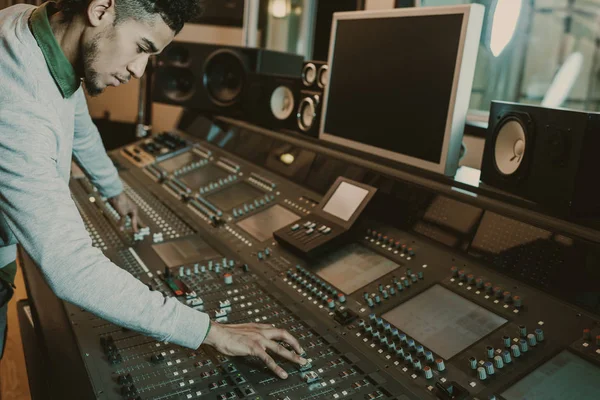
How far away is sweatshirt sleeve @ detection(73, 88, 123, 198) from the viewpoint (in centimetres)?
163

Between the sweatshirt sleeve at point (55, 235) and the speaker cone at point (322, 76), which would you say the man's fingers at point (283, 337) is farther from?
the speaker cone at point (322, 76)

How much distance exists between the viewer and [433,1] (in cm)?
243

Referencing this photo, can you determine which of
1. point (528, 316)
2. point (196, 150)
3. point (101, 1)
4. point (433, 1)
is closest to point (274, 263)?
point (528, 316)

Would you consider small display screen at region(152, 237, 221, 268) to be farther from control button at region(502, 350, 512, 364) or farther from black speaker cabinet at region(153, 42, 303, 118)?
black speaker cabinet at region(153, 42, 303, 118)

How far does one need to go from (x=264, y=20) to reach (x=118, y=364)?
3.32 metres

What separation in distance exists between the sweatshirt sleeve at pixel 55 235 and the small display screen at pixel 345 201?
680 mm

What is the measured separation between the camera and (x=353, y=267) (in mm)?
1371

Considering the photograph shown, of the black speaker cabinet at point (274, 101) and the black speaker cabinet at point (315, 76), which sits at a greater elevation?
the black speaker cabinet at point (315, 76)

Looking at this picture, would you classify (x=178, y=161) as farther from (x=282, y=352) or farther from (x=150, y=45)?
(x=282, y=352)

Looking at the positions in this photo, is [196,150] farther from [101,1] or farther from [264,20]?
[264,20]

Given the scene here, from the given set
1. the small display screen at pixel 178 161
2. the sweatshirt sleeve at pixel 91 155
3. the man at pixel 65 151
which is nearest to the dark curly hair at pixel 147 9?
the man at pixel 65 151

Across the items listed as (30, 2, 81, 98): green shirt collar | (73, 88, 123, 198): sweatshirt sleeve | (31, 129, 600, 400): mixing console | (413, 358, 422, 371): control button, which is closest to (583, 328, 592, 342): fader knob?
(31, 129, 600, 400): mixing console

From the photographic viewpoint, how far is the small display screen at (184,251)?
4.93 feet

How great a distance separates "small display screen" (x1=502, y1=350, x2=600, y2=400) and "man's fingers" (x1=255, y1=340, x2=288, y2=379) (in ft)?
1.31
